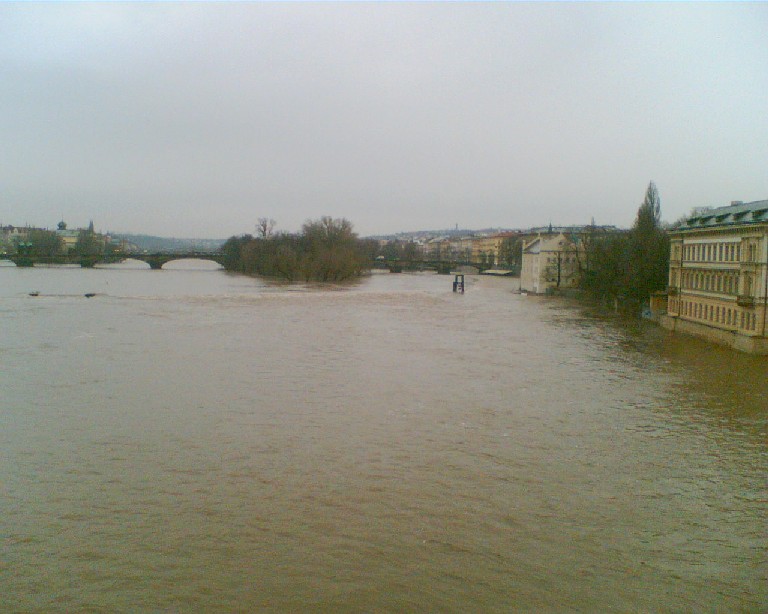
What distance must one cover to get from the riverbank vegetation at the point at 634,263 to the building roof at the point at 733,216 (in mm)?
4904

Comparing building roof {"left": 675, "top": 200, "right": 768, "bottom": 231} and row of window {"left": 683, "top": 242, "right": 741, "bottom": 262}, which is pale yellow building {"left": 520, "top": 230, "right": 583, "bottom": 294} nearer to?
building roof {"left": 675, "top": 200, "right": 768, "bottom": 231}

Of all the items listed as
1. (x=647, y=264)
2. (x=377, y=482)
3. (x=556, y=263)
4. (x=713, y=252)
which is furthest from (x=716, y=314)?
(x=556, y=263)

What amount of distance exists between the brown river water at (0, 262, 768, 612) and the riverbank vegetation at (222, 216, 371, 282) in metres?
35.2

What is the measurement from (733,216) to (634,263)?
30.4ft

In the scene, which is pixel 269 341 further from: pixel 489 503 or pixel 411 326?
pixel 489 503

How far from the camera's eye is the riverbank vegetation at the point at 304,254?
51.8 meters

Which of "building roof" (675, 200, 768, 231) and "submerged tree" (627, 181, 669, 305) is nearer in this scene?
Result: "building roof" (675, 200, 768, 231)

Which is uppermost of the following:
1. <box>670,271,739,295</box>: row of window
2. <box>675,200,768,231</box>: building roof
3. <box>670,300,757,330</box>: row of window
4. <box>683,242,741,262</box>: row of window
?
<box>675,200,768,231</box>: building roof

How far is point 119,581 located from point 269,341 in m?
13.2

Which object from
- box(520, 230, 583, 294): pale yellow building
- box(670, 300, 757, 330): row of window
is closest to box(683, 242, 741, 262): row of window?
box(670, 300, 757, 330): row of window

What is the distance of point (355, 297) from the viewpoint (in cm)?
3631

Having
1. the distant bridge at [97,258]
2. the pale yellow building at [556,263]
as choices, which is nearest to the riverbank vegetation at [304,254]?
the distant bridge at [97,258]

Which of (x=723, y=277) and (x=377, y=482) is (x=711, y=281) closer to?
(x=723, y=277)

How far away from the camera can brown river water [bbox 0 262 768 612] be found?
564cm
